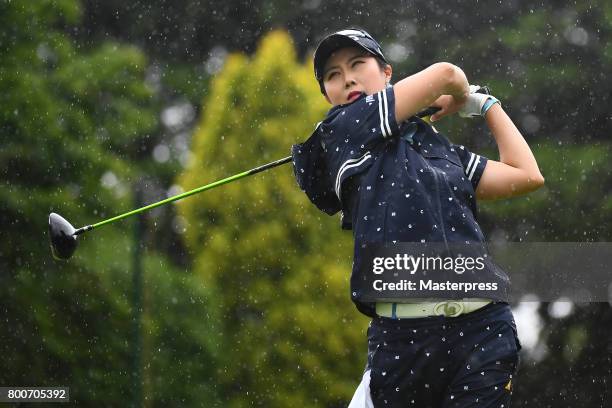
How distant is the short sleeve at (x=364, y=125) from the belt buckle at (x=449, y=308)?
446mm

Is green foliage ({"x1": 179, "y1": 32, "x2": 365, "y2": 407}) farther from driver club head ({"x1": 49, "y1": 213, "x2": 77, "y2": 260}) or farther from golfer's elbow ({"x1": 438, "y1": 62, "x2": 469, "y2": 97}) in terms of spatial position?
golfer's elbow ({"x1": 438, "y1": 62, "x2": 469, "y2": 97})

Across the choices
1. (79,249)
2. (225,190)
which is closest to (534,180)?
(225,190)

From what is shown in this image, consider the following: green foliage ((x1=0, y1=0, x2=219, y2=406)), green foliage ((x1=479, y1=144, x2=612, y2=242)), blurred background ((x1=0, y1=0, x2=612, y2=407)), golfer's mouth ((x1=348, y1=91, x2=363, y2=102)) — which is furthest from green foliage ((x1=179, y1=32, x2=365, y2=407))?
golfer's mouth ((x1=348, y1=91, x2=363, y2=102))

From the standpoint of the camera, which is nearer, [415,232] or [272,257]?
[415,232]

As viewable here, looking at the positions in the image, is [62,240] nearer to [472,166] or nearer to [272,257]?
[472,166]

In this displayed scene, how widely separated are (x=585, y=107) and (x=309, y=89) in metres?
4.64

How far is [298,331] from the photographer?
903cm

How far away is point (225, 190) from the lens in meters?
9.60

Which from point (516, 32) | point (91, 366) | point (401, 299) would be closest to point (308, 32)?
point (516, 32)

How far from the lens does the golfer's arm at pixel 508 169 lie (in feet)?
9.77

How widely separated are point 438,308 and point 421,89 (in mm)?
560

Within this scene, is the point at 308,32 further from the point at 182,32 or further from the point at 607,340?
the point at 607,340

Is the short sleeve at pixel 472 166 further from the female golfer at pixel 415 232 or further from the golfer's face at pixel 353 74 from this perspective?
the golfer's face at pixel 353 74

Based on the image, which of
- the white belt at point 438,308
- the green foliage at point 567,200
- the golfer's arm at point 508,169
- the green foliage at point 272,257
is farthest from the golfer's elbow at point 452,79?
the green foliage at point 567,200
